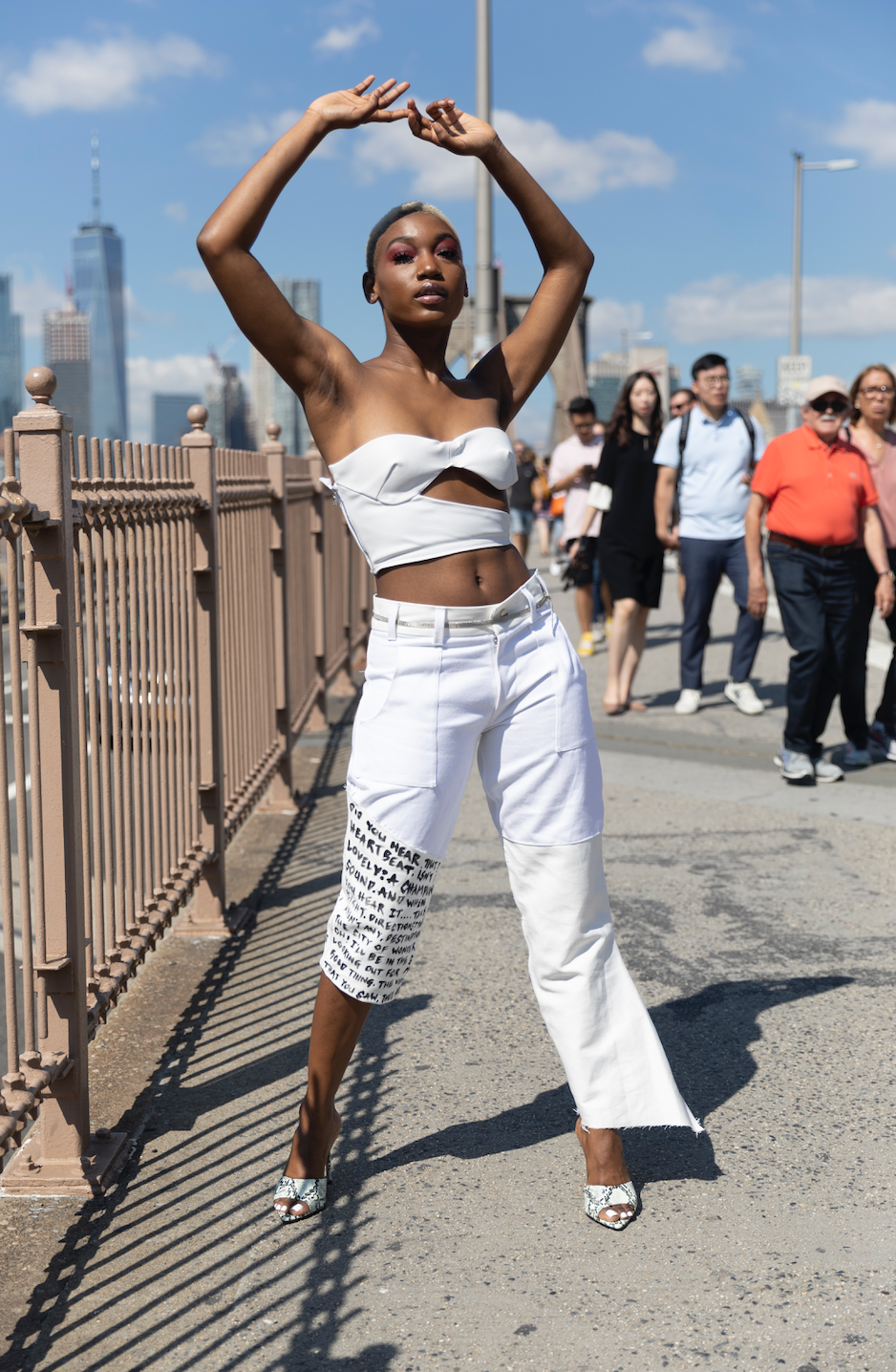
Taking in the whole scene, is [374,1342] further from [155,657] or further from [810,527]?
[810,527]

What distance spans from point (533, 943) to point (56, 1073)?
104 centimetres

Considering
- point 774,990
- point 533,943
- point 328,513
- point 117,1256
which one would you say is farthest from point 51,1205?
point 328,513

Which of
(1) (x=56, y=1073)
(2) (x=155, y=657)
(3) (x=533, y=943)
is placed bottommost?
(1) (x=56, y=1073)

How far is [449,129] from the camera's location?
2.81m

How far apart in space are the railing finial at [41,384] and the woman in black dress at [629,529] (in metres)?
6.03

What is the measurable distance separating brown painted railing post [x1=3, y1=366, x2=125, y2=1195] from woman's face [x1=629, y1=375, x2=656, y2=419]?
6422 mm

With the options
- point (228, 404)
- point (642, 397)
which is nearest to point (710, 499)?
point (642, 397)

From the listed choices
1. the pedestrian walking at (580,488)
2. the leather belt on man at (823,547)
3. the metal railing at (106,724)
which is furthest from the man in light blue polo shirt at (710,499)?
the metal railing at (106,724)

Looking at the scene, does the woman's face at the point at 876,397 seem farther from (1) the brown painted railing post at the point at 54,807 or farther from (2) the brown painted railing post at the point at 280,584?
(1) the brown painted railing post at the point at 54,807

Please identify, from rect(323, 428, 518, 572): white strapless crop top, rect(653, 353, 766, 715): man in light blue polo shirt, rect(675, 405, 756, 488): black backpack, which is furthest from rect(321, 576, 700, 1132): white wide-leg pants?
rect(675, 405, 756, 488): black backpack

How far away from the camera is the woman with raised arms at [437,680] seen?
2.79m

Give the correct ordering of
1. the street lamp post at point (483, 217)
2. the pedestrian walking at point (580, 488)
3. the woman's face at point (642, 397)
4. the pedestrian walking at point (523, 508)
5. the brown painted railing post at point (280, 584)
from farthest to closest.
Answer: the pedestrian walking at point (523, 508)
the street lamp post at point (483, 217)
the pedestrian walking at point (580, 488)
the woman's face at point (642, 397)
the brown painted railing post at point (280, 584)

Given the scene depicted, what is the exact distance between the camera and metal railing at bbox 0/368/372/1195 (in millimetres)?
2936

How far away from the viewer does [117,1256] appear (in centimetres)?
282
